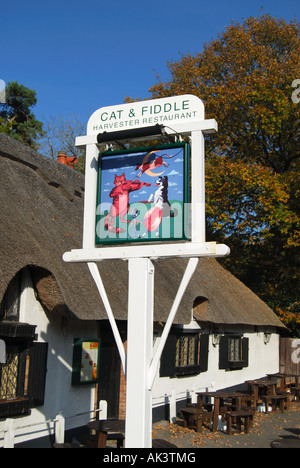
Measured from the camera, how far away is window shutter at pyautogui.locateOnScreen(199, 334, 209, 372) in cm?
1372

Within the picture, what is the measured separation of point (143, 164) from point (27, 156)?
5.42 meters

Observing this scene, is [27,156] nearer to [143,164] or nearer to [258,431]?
[143,164]

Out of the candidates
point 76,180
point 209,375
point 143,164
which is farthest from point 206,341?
point 143,164

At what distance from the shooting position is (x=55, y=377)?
855 cm

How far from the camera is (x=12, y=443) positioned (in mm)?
6875

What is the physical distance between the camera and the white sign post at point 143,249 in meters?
5.60

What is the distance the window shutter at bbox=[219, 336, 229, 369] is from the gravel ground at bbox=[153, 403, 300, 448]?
2305 millimetres

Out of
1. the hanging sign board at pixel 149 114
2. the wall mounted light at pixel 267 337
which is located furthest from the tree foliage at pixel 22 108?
the hanging sign board at pixel 149 114

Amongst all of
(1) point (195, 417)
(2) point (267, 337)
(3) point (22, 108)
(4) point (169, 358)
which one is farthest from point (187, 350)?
(3) point (22, 108)

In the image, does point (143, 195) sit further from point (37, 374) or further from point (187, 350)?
point (187, 350)

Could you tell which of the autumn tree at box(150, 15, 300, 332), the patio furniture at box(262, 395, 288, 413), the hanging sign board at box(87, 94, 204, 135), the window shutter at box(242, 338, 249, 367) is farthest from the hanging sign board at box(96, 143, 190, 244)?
the autumn tree at box(150, 15, 300, 332)

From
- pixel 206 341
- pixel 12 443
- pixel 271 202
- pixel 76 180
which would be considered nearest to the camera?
pixel 12 443

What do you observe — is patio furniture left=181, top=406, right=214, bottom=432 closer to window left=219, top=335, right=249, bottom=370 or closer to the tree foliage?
window left=219, top=335, right=249, bottom=370
